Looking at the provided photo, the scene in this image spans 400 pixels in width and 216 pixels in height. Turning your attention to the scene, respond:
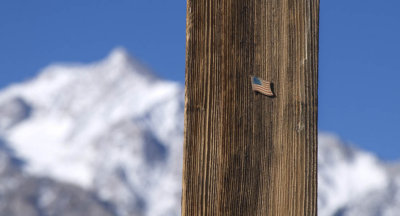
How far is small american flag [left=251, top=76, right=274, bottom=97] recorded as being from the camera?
1382 mm

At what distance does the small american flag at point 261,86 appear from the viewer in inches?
54.4

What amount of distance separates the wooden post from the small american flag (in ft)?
0.04

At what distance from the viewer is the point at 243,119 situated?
1.38m

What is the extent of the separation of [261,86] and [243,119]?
0.07m

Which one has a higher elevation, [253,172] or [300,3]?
[300,3]

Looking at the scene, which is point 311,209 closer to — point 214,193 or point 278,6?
point 214,193

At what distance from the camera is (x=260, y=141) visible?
1.39 metres

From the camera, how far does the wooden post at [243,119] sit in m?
1.36

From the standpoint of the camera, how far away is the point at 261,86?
4.55ft

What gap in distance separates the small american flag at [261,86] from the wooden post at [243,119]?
11mm

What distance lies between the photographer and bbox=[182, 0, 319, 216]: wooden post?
1.36 metres

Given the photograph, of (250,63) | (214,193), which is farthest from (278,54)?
(214,193)

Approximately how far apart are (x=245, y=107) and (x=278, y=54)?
0.13 meters

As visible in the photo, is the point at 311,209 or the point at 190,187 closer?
the point at 190,187
